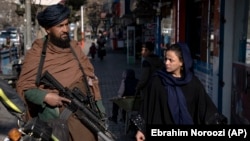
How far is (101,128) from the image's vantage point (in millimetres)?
3547

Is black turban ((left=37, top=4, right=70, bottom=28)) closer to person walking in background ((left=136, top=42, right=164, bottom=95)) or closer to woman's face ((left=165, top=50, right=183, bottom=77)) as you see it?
woman's face ((left=165, top=50, right=183, bottom=77))

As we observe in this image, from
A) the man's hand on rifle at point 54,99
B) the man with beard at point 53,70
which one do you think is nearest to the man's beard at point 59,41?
the man with beard at point 53,70

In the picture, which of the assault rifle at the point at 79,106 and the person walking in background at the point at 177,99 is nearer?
the assault rifle at the point at 79,106

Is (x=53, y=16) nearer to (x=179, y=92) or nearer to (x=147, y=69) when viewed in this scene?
(x=179, y=92)

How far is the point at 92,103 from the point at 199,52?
19.4 ft

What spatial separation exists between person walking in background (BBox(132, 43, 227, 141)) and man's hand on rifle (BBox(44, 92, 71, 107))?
571 mm

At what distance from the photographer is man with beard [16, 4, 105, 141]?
3.58 meters

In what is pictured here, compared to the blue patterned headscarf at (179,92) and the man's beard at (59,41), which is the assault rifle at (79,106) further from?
the blue patterned headscarf at (179,92)

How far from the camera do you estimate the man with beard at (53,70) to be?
3.58 meters

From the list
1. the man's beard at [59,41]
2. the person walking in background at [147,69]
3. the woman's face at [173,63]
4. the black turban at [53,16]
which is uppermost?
the black turban at [53,16]

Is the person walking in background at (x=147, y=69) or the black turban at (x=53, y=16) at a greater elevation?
the black turban at (x=53, y=16)

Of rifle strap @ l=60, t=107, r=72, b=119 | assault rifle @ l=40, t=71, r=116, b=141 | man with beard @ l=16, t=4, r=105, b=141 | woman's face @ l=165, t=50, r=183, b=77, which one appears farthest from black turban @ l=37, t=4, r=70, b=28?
woman's face @ l=165, t=50, r=183, b=77

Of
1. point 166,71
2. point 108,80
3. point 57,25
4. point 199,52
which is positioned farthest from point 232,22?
point 108,80

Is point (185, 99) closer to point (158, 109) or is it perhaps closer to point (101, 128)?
point (158, 109)
